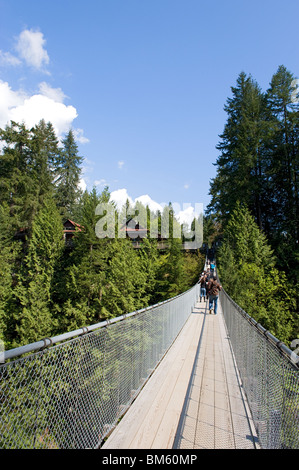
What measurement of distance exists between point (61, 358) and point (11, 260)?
115ft

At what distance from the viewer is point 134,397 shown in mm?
4305

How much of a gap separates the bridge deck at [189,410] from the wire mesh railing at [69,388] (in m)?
0.30

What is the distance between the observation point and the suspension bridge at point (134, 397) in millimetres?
2361

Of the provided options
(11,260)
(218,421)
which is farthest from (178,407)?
(11,260)

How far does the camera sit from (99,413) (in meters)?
3.18

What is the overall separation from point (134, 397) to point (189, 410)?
890mm

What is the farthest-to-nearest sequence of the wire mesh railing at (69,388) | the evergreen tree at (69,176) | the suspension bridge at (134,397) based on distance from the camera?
the evergreen tree at (69,176), the suspension bridge at (134,397), the wire mesh railing at (69,388)

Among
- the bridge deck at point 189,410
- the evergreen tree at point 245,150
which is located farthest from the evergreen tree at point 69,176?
the bridge deck at point 189,410

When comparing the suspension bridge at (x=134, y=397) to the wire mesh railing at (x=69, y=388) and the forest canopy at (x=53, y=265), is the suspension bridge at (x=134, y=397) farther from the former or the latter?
the forest canopy at (x=53, y=265)

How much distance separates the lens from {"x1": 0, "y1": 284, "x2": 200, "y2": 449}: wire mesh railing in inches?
88.4

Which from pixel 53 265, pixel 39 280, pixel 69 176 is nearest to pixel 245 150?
pixel 53 265

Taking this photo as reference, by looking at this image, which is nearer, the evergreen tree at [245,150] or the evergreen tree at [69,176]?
the evergreen tree at [245,150]

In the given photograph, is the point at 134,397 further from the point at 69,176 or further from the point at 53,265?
the point at 69,176

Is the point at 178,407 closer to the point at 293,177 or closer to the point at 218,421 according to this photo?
the point at 218,421
